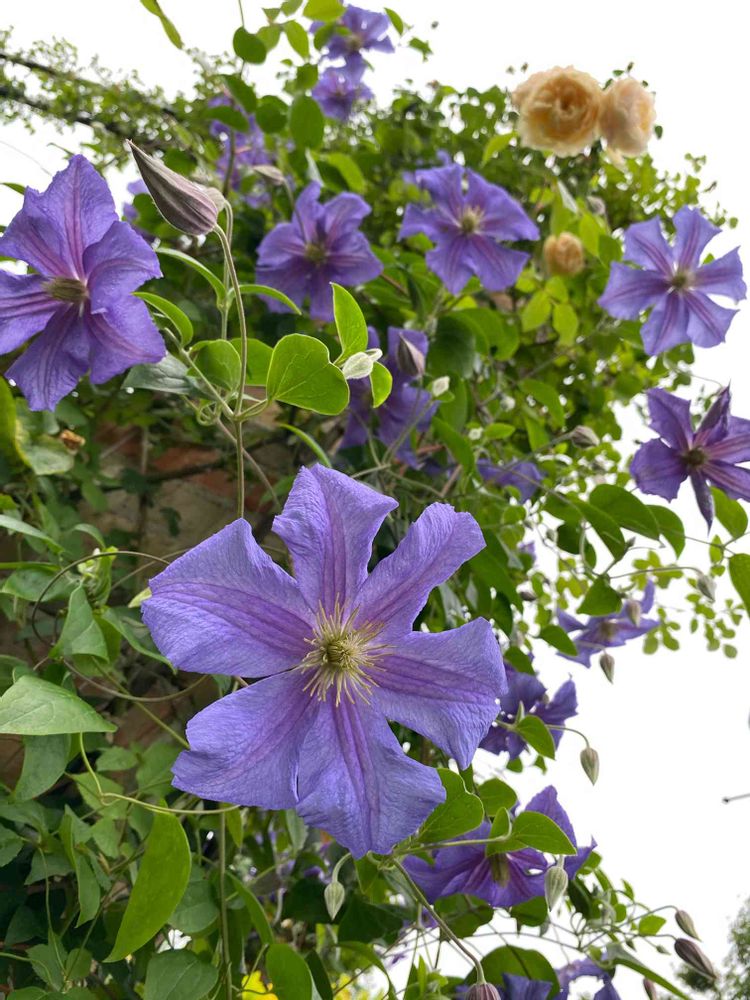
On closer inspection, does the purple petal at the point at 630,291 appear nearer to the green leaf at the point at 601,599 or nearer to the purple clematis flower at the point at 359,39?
the green leaf at the point at 601,599

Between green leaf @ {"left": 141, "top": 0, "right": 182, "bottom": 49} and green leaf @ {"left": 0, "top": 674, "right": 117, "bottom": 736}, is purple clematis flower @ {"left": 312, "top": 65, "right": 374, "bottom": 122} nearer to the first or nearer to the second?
green leaf @ {"left": 141, "top": 0, "right": 182, "bottom": 49}

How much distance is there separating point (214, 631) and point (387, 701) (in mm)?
138

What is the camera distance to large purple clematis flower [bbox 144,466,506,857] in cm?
49

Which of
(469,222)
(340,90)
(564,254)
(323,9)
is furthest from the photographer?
(340,90)

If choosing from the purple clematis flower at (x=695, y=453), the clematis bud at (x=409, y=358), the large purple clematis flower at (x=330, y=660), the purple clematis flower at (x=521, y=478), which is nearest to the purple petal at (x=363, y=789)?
the large purple clematis flower at (x=330, y=660)

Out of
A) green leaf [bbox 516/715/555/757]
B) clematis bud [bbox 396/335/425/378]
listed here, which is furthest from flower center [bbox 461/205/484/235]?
green leaf [bbox 516/715/555/757]

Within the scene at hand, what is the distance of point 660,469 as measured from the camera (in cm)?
100

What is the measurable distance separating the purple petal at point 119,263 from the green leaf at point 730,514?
0.69 meters

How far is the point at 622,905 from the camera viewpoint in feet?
3.25

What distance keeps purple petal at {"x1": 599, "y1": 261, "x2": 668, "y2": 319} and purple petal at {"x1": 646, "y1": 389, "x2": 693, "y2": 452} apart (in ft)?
0.81

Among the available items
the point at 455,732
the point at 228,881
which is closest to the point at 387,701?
the point at 455,732

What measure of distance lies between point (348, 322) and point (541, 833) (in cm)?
39

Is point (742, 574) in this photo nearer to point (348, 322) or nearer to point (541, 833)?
point (541, 833)

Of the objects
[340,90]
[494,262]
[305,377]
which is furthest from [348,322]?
[340,90]
